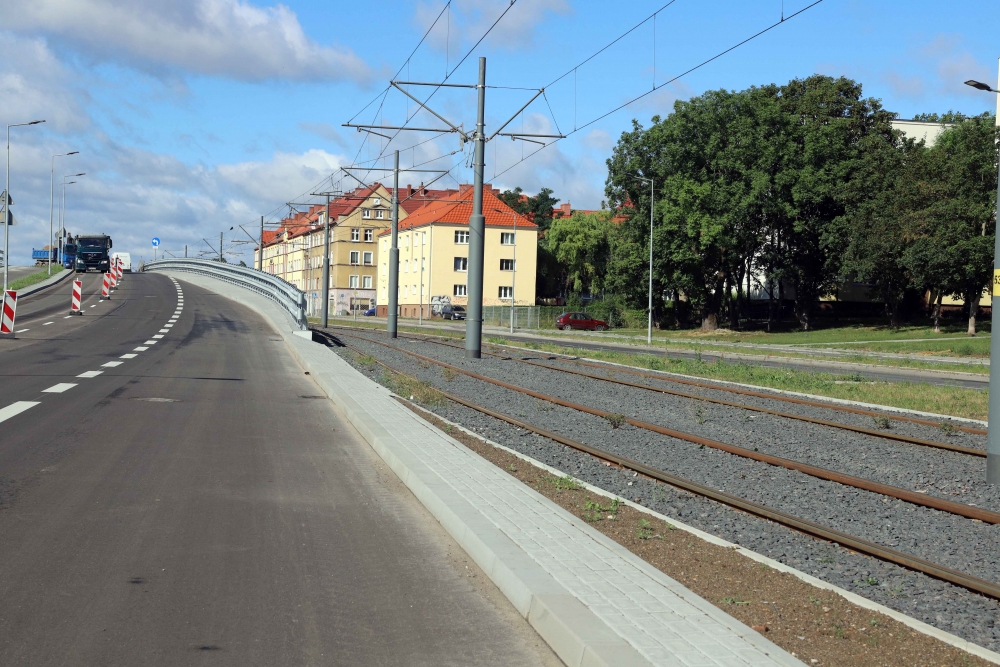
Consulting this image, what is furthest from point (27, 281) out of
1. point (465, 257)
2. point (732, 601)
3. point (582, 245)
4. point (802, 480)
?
point (732, 601)

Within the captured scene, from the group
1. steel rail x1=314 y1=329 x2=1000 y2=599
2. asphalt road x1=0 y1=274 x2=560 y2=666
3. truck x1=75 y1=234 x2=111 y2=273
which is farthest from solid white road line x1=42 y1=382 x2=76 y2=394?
truck x1=75 y1=234 x2=111 y2=273

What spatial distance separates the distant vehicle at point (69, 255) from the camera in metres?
81.1

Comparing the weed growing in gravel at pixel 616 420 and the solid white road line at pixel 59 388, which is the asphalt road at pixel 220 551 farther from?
the weed growing in gravel at pixel 616 420

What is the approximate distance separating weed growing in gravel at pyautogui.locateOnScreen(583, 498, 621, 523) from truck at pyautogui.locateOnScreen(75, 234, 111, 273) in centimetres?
7613

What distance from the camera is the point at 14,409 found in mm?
12203

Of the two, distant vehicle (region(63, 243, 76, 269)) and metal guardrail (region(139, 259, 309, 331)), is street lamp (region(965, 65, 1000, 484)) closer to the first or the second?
metal guardrail (region(139, 259, 309, 331))

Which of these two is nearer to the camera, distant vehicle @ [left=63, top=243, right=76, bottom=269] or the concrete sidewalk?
the concrete sidewalk

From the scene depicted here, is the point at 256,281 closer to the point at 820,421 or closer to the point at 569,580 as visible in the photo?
the point at 820,421

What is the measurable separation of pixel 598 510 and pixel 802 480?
332cm

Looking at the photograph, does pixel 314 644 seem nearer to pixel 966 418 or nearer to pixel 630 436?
pixel 630 436

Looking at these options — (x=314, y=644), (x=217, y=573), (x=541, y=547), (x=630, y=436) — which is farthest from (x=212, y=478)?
(x=630, y=436)

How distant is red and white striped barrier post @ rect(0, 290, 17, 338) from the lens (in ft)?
88.7

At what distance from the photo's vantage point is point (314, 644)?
4539 millimetres

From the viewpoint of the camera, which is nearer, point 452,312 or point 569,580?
point 569,580
